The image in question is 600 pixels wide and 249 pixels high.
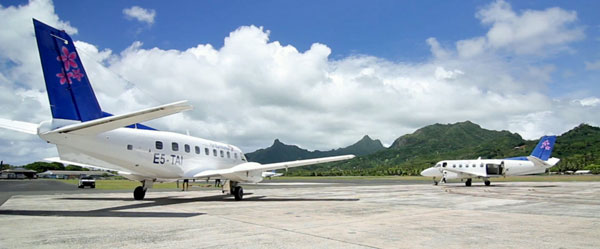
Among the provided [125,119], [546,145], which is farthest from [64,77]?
[546,145]

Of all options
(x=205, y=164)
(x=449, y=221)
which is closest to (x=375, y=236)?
(x=449, y=221)

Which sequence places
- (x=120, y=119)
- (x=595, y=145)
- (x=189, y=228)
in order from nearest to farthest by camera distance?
(x=189, y=228), (x=120, y=119), (x=595, y=145)

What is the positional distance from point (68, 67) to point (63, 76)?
0.37 meters

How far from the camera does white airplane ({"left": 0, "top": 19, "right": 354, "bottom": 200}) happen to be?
11.3 meters

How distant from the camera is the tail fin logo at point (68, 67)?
39.9 feet

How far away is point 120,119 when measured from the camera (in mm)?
10227

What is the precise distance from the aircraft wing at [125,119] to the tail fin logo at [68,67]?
5.74ft

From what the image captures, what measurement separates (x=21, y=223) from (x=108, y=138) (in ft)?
15.5

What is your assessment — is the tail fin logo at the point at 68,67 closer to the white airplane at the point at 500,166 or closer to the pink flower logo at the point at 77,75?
the pink flower logo at the point at 77,75

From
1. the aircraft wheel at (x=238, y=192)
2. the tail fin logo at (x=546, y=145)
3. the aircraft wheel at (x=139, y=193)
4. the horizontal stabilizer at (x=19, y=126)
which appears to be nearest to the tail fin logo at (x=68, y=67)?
the horizontal stabilizer at (x=19, y=126)

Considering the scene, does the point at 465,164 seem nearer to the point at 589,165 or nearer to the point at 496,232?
the point at 496,232

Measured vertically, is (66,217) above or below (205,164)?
below

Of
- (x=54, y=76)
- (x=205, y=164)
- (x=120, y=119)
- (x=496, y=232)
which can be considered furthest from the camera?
(x=205, y=164)

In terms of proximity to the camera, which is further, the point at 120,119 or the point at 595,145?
the point at 595,145
